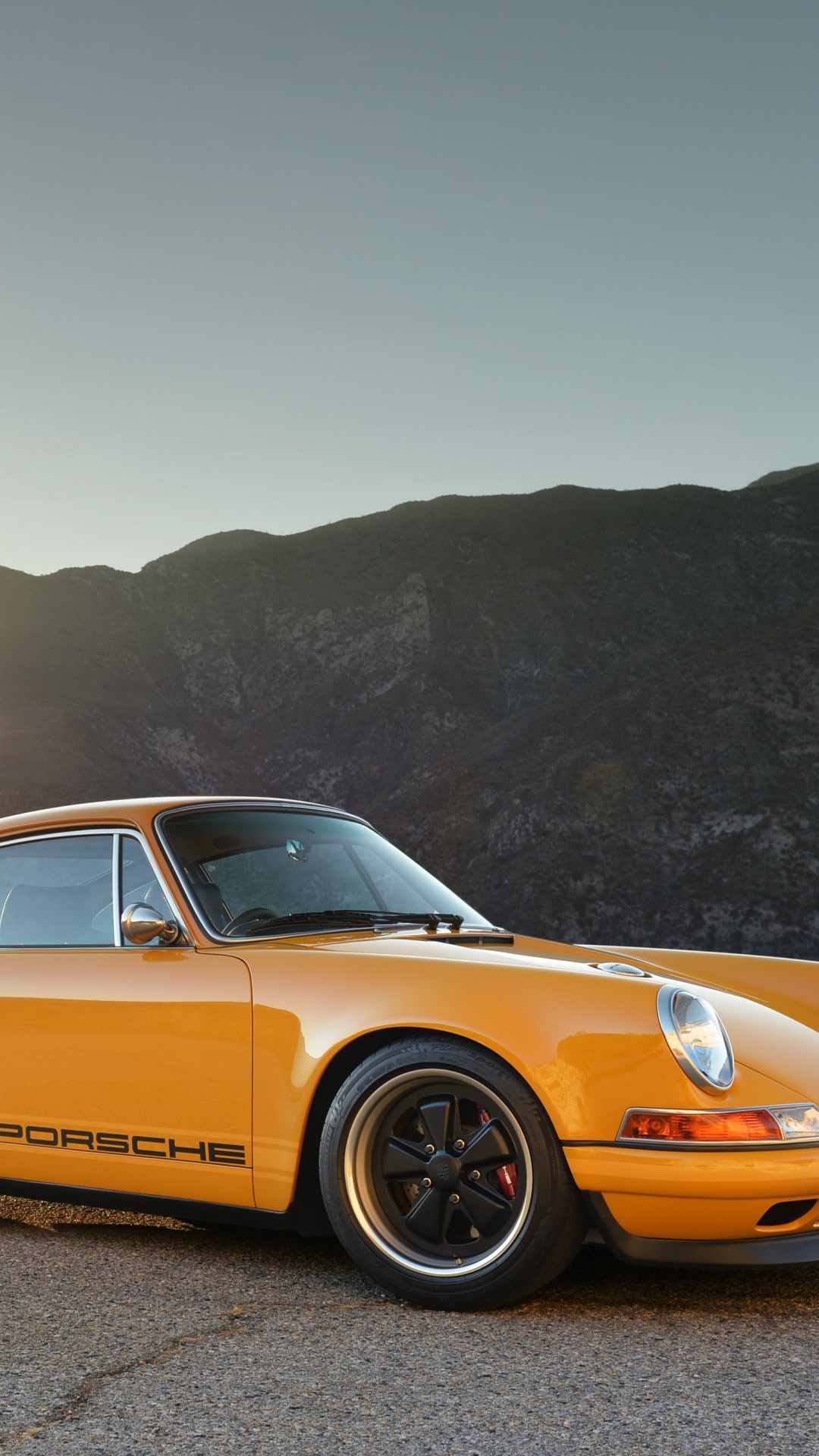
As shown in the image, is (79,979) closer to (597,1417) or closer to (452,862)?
(597,1417)

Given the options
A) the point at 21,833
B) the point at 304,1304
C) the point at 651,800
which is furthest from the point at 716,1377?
the point at 651,800

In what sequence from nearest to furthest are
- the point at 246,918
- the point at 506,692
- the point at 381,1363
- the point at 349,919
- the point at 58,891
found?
the point at 381,1363 → the point at 246,918 → the point at 349,919 → the point at 58,891 → the point at 506,692

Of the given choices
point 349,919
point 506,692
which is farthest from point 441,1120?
point 506,692

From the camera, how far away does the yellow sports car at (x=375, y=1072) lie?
3.06 m

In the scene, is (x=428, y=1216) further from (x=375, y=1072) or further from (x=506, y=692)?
(x=506, y=692)

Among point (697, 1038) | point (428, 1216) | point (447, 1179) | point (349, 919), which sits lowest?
point (428, 1216)

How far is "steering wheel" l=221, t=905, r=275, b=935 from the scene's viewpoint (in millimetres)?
3943

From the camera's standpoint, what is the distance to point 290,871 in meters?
4.49

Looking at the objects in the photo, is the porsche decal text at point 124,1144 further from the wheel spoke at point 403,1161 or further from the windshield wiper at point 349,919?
the windshield wiper at point 349,919

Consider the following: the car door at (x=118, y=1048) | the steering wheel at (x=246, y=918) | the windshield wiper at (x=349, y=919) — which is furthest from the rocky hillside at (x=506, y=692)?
the car door at (x=118, y=1048)

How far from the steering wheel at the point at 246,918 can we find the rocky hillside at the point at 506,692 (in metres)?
21.1

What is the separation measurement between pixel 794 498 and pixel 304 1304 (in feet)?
189

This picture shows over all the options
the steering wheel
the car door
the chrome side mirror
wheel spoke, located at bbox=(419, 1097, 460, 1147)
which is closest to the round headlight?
wheel spoke, located at bbox=(419, 1097, 460, 1147)

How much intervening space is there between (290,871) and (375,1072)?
4.25ft
